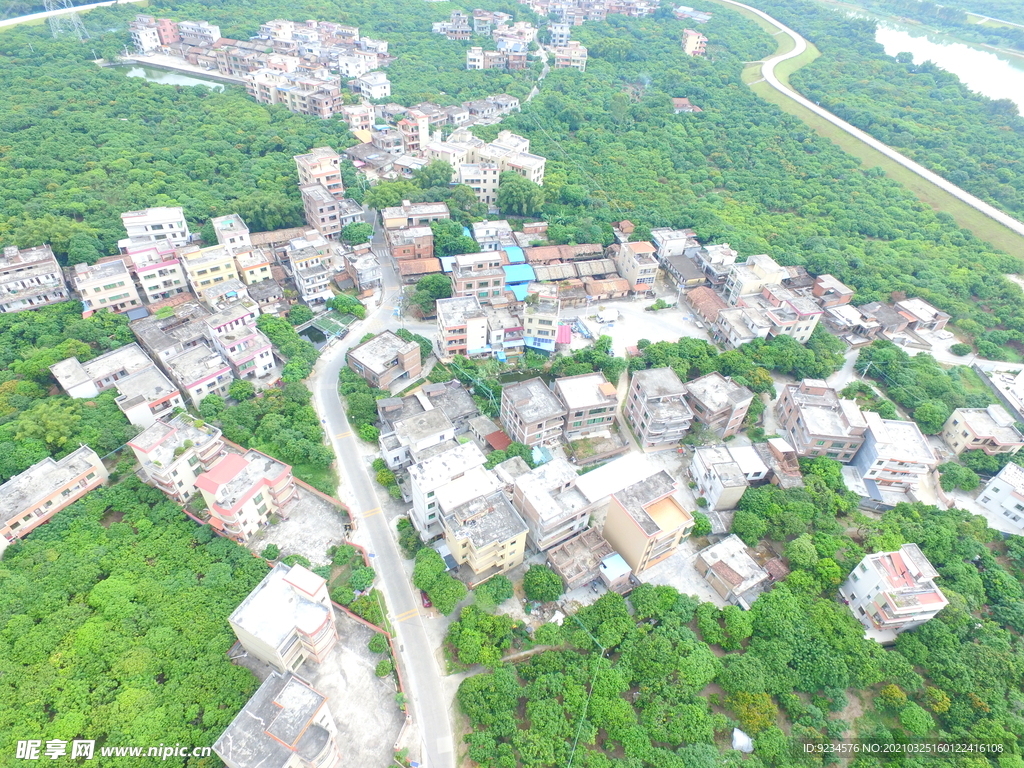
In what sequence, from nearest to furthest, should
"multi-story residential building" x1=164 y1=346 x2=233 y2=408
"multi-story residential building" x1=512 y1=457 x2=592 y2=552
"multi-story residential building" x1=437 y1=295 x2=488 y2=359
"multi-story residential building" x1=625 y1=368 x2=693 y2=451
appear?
"multi-story residential building" x1=512 y1=457 x2=592 y2=552 → "multi-story residential building" x1=625 y1=368 x2=693 y2=451 → "multi-story residential building" x1=164 y1=346 x2=233 y2=408 → "multi-story residential building" x1=437 y1=295 x2=488 y2=359

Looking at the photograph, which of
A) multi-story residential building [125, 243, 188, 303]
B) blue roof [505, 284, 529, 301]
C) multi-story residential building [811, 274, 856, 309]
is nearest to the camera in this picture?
multi-story residential building [125, 243, 188, 303]

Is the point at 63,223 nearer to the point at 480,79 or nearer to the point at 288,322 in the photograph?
the point at 288,322

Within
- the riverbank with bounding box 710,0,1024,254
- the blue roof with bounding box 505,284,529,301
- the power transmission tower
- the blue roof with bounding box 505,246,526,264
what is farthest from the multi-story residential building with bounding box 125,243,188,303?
the riverbank with bounding box 710,0,1024,254

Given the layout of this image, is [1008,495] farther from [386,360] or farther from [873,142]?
[873,142]

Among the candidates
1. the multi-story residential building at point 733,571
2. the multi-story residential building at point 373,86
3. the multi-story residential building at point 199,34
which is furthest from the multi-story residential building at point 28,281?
the multi-story residential building at point 199,34

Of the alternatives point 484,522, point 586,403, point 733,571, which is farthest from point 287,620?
point 733,571

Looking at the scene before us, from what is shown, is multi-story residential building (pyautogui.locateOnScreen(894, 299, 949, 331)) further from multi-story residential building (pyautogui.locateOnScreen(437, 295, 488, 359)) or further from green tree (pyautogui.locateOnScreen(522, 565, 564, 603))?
green tree (pyautogui.locateOnScreen(522, 565, 564, 603))
